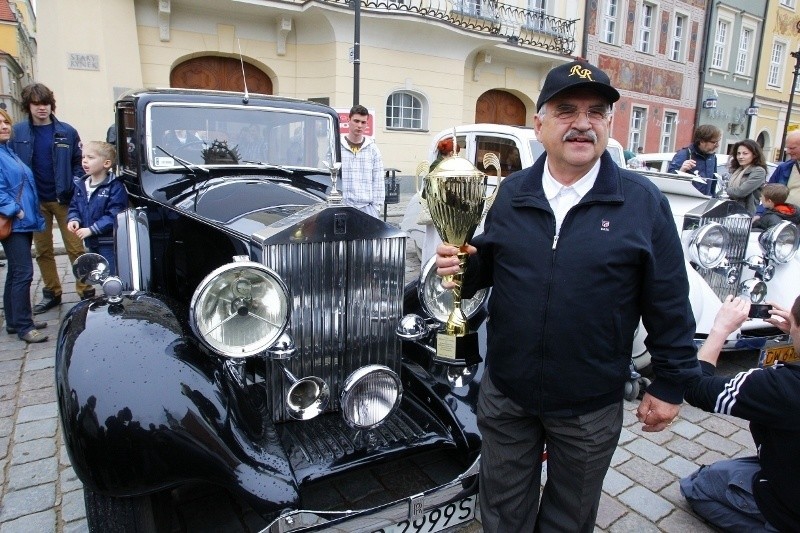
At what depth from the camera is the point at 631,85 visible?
1659 cm

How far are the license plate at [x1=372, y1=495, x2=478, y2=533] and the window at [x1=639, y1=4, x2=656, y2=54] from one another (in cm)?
1826

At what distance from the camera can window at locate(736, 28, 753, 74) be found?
19.9m

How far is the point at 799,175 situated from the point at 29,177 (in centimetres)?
675

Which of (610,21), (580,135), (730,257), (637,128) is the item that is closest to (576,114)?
(580,135)

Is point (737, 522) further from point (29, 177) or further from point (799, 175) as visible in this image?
point (29, 177)

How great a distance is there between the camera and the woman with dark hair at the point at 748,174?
5.02 meters

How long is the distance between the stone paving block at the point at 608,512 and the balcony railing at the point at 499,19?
34.0ft

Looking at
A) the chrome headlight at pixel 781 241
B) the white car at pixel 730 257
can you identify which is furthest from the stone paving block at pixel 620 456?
the chrome headlight at pixel 781 241

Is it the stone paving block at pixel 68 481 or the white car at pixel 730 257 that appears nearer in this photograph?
the stone paving block at pixel 68 481

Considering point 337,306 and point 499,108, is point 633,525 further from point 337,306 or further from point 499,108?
point 499,108

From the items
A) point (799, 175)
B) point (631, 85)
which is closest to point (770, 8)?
point (631, 85)

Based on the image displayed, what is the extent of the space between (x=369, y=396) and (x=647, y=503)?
1491 mm

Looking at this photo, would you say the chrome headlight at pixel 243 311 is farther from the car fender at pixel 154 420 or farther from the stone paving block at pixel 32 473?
the stone paving block at pixel 32 473

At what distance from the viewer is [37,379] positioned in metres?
3.50
